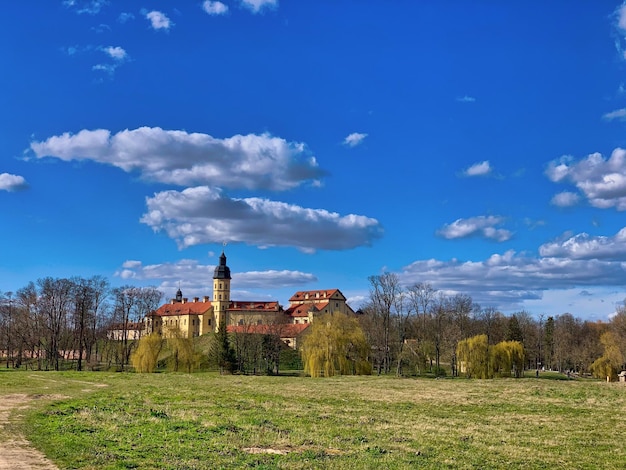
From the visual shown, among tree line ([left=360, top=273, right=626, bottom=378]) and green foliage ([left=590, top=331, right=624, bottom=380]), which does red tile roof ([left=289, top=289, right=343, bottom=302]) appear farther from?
green foliage ([left=590, top=331, right=624, bottom=380])

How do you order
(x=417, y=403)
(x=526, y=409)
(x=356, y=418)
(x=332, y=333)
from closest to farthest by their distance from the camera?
(x=356, y=418)
(x=526, y=409)
(x=417, y=403)
(x=332, y=333)

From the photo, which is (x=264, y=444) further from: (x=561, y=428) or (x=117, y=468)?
(x=561, y=428)

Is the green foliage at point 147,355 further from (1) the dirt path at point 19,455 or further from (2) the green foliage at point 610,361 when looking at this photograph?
(2) the green foliage at point 610,361

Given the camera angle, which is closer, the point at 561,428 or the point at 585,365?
the point at 561,428

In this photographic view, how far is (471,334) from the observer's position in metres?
94.6

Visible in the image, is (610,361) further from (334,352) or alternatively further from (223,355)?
(223,355)

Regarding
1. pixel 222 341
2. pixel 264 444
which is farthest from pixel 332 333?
pixel 264 444

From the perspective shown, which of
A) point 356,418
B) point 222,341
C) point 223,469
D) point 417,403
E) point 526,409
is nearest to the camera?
point 223,469

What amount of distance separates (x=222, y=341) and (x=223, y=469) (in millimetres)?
62305

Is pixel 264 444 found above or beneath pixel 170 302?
beneath

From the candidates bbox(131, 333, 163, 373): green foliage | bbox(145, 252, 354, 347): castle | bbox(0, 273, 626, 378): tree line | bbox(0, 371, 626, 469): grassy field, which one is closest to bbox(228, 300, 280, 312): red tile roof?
bbox(145, 252, 354, 347): castle

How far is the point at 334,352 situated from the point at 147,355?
73.1ft

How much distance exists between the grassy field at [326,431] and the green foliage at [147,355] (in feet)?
115

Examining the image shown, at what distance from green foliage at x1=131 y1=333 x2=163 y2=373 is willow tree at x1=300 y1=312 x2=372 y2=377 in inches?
717
